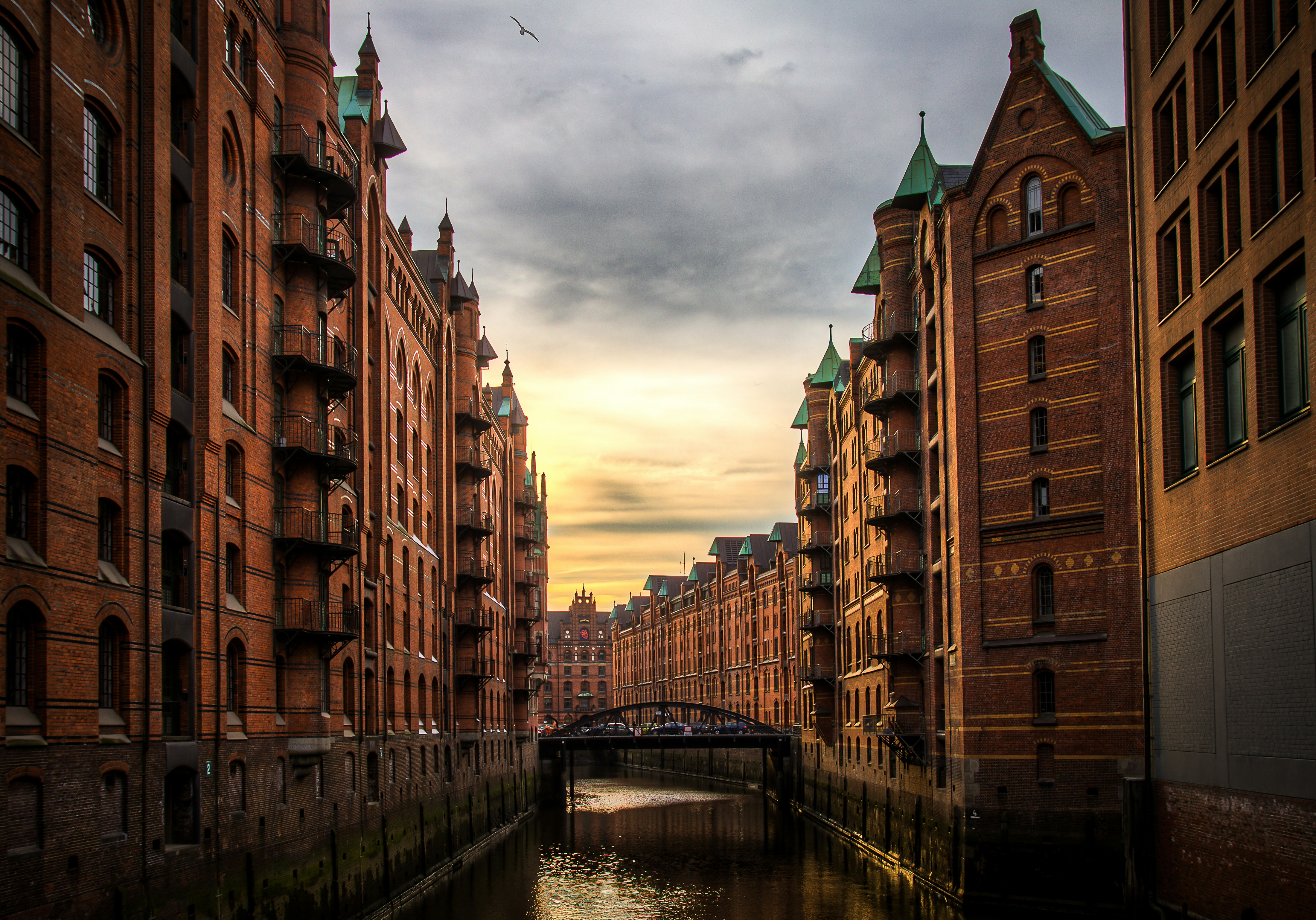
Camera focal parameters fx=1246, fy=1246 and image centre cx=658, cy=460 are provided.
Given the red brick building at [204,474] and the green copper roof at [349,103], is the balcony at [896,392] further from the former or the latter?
the green copper roof at [349,103]

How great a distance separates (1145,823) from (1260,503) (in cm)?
735

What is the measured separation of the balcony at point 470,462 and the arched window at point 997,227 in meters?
24.3

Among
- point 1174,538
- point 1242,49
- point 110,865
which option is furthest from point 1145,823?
point 110,865

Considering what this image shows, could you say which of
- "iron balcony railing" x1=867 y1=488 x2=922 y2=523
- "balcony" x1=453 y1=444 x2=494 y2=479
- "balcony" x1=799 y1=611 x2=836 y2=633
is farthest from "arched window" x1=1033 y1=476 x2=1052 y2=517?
"balcony" x1=799 y1=611 x2=836 y2=633

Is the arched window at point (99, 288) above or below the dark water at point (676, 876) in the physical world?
above

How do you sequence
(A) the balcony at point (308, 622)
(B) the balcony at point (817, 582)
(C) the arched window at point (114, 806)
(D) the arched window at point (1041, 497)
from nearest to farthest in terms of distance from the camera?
1. (C) the arched window at point (114, 806)
2. (A) the balcony at point (308, 622)
3. (D) the arched window at point (1041, 497)
4. (B) the balcony at point (817, 582)

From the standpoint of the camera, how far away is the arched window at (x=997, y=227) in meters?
33.4

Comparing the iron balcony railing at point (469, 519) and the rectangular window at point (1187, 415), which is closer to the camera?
the rectangular window at point (1187, 415)

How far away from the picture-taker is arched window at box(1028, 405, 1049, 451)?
3244 centimetres

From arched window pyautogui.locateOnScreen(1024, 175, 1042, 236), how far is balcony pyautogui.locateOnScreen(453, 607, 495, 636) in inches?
1052

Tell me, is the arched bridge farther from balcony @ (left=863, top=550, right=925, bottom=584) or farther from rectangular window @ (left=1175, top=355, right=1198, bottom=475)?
rectangular window @ (left=1175, top=355, right=1198, bottom=475)

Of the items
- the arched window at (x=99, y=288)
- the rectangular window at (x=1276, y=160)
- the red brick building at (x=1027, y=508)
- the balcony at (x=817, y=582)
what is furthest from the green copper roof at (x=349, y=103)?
the balcony at (x=817, y=582)

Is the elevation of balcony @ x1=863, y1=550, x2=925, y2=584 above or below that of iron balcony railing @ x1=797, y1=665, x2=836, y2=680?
above

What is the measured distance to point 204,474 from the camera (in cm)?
2297
